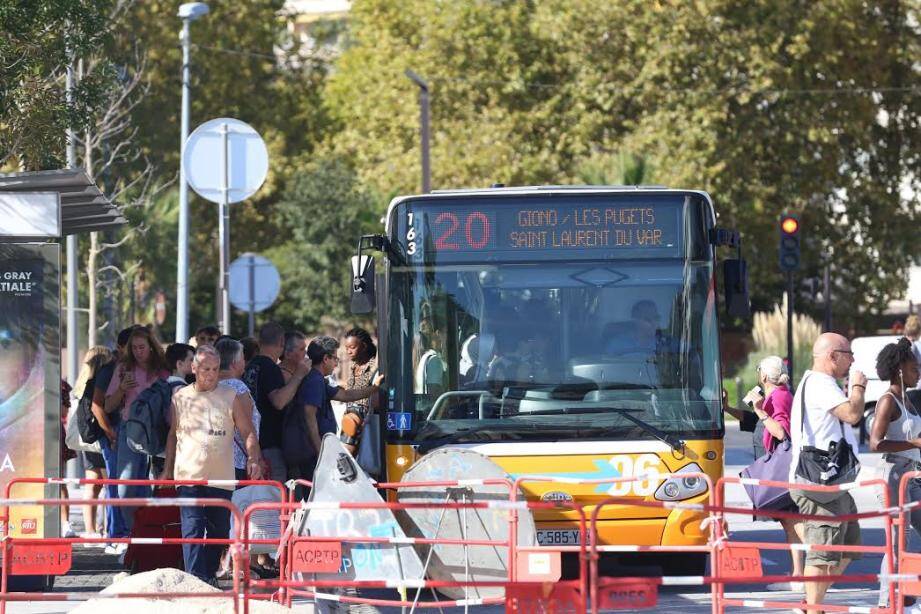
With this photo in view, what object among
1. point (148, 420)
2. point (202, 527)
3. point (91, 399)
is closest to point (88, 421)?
point (91, 399)

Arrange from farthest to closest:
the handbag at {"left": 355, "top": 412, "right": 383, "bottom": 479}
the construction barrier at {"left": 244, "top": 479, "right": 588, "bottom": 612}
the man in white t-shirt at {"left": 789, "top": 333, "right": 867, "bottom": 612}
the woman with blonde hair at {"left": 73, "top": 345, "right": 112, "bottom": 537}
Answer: the woman with blonde hair at {"left": 73, "top": 345, "right": 112, "bottom": 537}
the handbag at {"left": 355, "top": 412, "right": 383, "bottom": 479}
the man in white t-shirt at {"left": 789, "top": 333, "right": 867, "bottom": 612}
the construction barrier at {"left": 244, "top": 479, "right": 588, "bottom": 612}

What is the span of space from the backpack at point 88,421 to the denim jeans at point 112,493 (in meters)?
0.10

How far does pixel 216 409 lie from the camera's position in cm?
1078

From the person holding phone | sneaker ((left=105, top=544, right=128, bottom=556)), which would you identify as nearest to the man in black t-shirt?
sneaker ((left=105, top=544, right=128, bottom=556))

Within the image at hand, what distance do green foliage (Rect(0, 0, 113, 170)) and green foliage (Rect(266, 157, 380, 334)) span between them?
32131 mm

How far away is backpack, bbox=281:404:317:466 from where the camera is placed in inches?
507

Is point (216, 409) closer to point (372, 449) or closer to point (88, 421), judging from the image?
point (372, 449)

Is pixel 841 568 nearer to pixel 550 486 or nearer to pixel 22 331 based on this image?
pixel 550 486

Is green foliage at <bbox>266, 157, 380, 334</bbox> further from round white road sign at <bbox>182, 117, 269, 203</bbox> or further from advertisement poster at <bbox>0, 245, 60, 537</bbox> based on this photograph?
advertisement poster at <bbox>0, 245, 60, 537</bbox>

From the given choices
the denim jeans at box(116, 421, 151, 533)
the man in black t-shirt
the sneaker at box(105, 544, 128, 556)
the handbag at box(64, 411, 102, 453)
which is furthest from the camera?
the handbag at box(64, 411, 102, 453)

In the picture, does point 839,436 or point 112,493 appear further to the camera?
point 112,493

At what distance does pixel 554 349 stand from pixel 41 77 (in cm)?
714

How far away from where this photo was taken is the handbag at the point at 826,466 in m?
10.2

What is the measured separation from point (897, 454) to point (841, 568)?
4.84 feet
